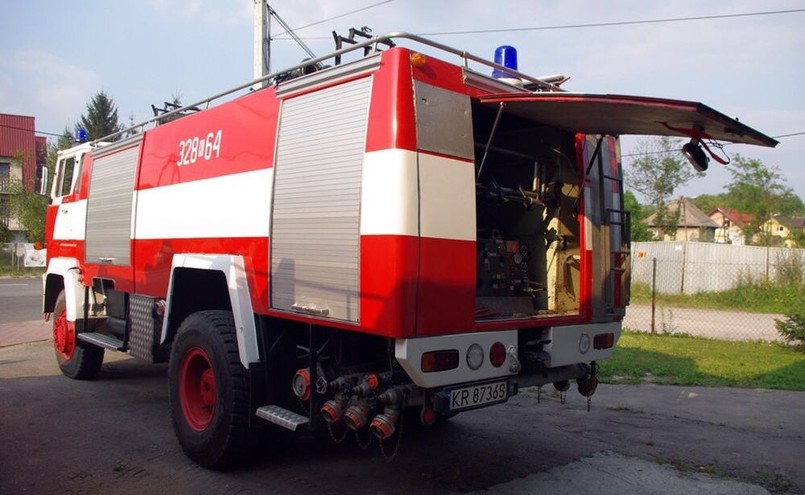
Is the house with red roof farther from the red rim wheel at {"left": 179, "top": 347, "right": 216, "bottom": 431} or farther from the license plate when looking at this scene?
the red rim wheel at {"left": 179, "top": 347, "right": 216, "bottom": 431}

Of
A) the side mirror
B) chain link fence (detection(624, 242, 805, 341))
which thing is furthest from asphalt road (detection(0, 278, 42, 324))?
the side mirror

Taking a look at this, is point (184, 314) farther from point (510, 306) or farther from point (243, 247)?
point (510, 306)

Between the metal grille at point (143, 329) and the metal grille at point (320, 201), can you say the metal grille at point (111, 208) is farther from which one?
the metal grille at point (320, 201)

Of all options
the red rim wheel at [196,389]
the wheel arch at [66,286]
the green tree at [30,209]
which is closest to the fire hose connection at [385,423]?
the red rim wheel at [196,389]

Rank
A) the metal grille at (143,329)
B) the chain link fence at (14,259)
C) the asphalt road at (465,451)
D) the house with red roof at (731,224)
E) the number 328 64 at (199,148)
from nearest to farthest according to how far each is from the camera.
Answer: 1. the asphalt road at (465,451)
2. the number 328 64 at (199,148)
3. the metal grille at (143,329)
4. the chain link fence at (14,259)
5. the house with red roof at (731,224)

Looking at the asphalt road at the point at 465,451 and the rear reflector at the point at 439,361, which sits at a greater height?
the rear reflector at the point at 439,361

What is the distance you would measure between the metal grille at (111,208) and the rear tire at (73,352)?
3.26 ft

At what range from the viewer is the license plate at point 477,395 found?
4.08 meters

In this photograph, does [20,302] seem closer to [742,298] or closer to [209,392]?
[209,392]

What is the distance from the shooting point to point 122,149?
24.1 ft

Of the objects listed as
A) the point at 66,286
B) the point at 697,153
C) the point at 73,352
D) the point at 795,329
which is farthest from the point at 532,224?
the point at 795,329

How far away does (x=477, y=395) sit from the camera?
166 inches

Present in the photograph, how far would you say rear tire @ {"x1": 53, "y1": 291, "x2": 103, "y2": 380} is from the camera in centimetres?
793

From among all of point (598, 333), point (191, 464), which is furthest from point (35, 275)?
point (598, 333)
